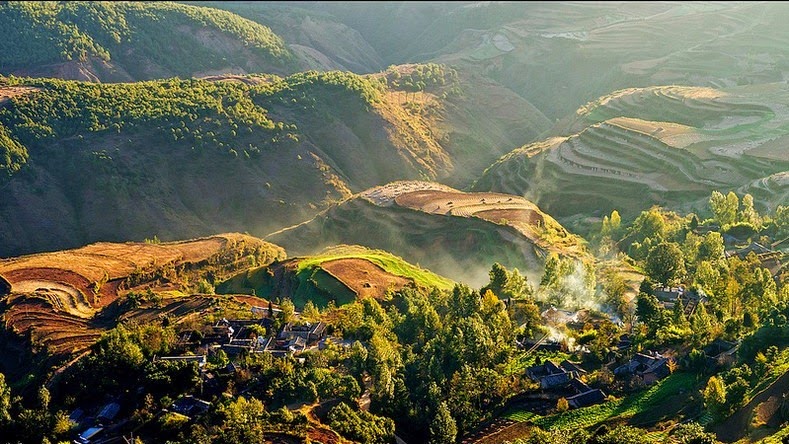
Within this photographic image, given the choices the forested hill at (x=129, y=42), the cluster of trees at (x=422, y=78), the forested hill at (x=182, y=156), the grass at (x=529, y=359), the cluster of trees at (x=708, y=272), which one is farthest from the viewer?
the forested hill at (x=129, y=42)

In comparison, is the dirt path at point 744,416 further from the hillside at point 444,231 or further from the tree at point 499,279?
the hillside at point 444,231

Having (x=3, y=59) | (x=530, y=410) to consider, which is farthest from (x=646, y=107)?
(x=3, y=59)

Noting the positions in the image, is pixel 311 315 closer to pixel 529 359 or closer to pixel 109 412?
pixel 529 359

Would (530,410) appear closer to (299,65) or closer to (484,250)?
(484,250)

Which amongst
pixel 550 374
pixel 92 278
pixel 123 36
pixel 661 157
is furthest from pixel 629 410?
pixel 123 36

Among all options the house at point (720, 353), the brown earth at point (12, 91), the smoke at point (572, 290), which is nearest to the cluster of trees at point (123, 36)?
the brown earth at point (12, 91)

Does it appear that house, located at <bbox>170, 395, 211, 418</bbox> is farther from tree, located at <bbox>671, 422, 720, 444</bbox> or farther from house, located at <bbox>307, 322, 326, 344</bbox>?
tree, located at <bbox>671, 422, 720, 444</bbox>
